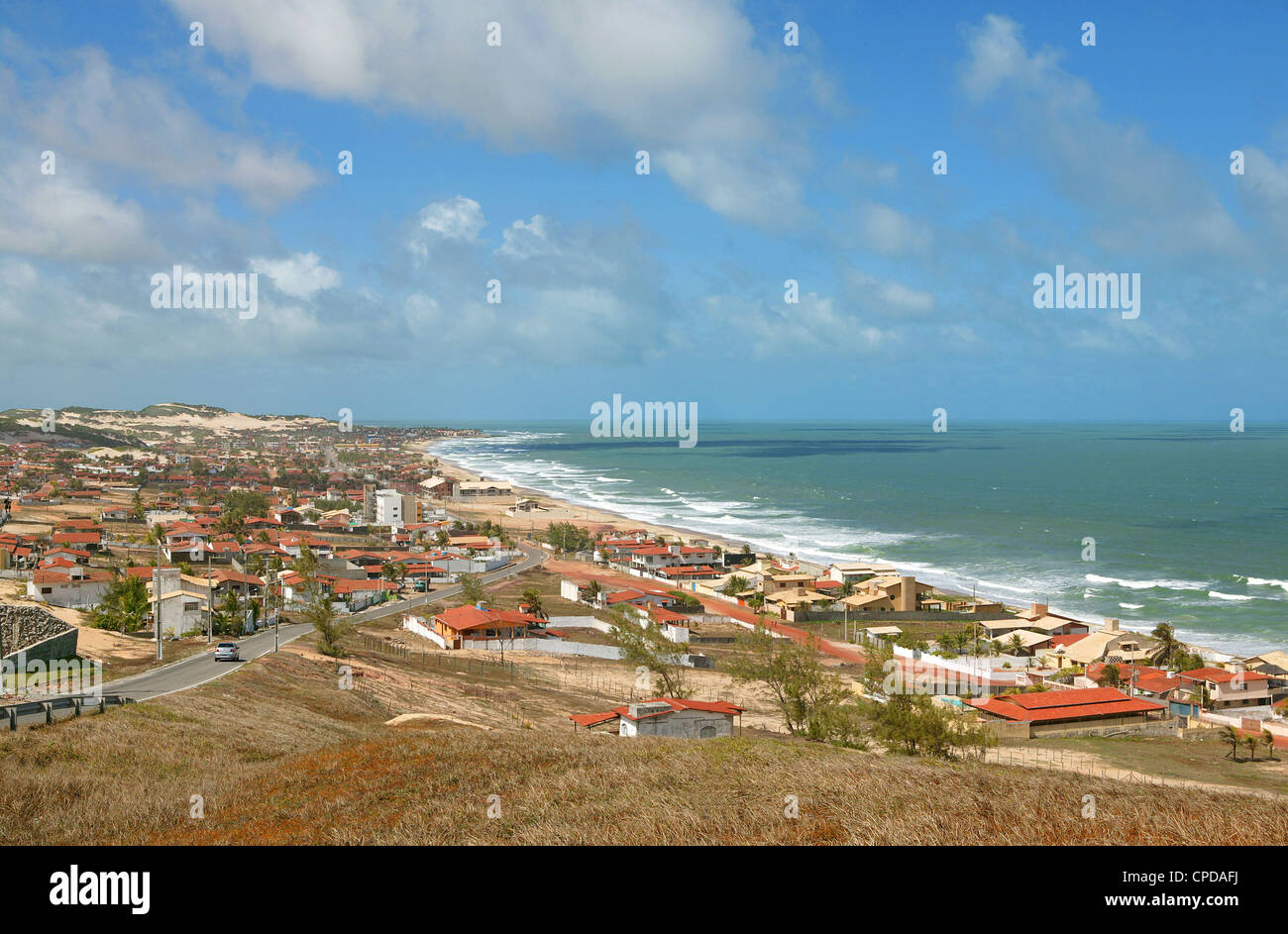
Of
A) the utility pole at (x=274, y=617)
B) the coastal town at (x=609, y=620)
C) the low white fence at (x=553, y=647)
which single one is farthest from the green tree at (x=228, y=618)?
the low white fence at (x=553, y=647)

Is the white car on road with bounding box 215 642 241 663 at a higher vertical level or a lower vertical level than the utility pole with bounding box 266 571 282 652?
higher

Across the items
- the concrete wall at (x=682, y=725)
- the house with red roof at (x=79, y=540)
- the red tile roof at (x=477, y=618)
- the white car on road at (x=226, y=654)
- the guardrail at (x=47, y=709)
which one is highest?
the guardrail at (x=47, y=709)

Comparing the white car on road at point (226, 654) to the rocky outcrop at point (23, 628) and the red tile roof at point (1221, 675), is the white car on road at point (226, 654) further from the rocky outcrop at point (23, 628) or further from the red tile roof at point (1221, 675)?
the red tile roof at point (1221, 675)

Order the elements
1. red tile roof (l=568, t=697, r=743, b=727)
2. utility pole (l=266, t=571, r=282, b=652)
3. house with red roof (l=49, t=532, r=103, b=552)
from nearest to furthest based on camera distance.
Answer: red tile roof (l=568, t=697, r=743, b=727), utility pole (l=266, t=571, r=282, b=652), house with red roof (l=49, t=532, r=103, b=552)

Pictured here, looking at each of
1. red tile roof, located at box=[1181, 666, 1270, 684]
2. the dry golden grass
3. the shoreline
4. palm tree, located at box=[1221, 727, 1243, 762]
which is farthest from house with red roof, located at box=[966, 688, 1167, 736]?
the dry golden grass

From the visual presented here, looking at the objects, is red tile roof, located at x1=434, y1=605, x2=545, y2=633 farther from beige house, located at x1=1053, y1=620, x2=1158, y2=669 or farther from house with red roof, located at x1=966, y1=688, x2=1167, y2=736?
beige house, located at x1=1053, y1=620, x2=1158, y2=669
